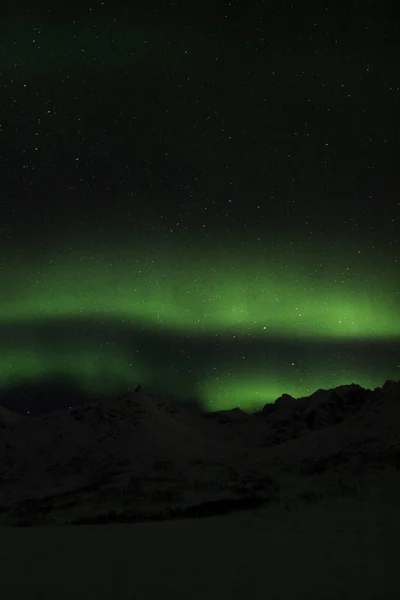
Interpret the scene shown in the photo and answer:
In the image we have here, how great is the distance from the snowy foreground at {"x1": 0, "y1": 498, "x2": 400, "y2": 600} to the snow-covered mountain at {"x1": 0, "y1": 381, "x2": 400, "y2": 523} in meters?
8.91

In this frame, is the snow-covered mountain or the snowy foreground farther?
the snow-covered mountain

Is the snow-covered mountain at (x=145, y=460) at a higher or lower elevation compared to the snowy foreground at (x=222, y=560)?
higher

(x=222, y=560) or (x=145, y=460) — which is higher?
(x=145, y=460)

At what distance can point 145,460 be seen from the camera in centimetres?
4728

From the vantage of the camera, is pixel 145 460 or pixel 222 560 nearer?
pixel 222 560

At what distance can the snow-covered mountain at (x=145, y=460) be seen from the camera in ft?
95.6

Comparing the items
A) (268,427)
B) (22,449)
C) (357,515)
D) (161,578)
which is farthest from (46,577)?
(268,427)

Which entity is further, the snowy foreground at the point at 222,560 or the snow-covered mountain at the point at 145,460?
the snow-covered mountain at the point at 145,460

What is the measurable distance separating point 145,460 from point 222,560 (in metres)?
36.7

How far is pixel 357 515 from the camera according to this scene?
16078 millimetres

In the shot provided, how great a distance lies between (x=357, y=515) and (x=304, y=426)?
3141 inches

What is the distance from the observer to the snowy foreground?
916 cm

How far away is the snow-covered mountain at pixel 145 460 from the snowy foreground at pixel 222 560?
8914 mm

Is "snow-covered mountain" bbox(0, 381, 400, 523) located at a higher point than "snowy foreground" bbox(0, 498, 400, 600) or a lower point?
higher
